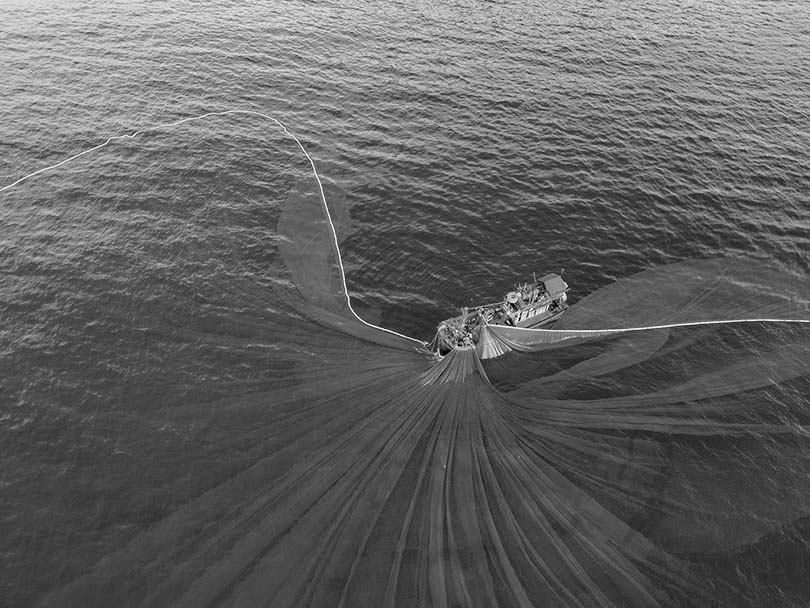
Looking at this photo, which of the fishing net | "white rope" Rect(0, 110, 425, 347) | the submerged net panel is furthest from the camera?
"white rope" Rect(0, 110, 425, 347)

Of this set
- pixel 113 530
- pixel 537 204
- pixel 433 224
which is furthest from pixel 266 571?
pixel 537 204

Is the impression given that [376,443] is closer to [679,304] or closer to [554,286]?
[554,286]

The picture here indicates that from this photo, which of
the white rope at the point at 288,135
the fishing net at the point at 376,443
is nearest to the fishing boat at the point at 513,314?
the fishing net at the point at 376,443

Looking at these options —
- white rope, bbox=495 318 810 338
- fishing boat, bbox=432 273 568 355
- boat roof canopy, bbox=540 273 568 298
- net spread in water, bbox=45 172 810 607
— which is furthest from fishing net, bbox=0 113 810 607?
boat roof canopy, bbox=540 273 568 298

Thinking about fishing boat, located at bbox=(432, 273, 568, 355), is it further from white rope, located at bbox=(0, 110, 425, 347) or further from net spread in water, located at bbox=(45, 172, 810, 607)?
white rope, located at bbox=(0, 110, 425, 347)

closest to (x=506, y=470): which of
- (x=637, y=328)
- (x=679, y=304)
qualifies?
(x=637, y=328)

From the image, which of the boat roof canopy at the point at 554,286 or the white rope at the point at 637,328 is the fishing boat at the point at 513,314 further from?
the white rope at the point at 637,328

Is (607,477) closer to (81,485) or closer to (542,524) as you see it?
(542,524)
